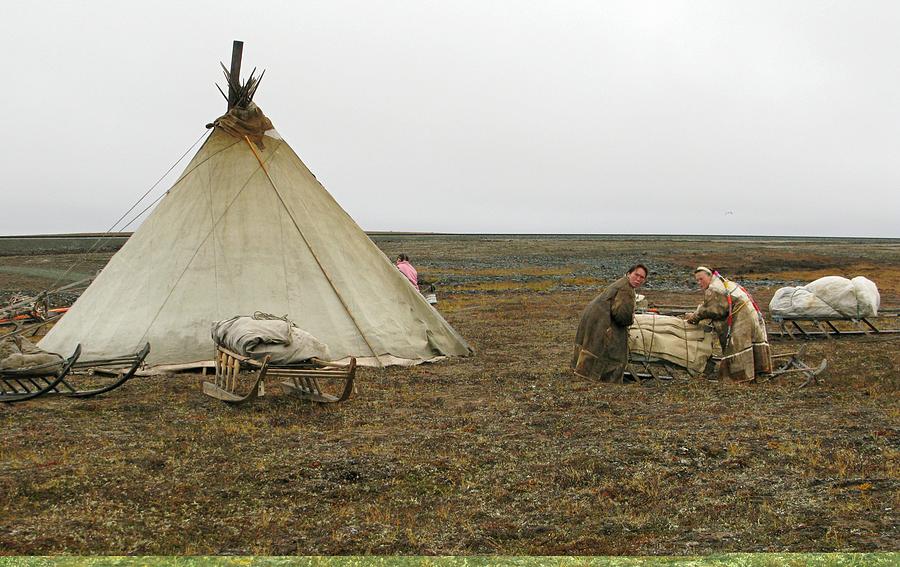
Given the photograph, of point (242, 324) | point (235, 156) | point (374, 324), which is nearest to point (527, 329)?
point (374, 324)

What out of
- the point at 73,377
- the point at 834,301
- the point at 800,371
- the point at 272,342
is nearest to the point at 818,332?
the point at 834,301

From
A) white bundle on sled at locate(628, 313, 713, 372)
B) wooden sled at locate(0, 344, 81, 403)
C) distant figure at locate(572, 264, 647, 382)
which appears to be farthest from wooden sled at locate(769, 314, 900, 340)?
wooden sled at locate(0, 344, 81, 403)

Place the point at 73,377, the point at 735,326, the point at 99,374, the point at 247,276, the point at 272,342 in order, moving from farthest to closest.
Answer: the point at 247,276
the point at 99,374
the point at 73,377
the point at 735,326
the point at 272,342

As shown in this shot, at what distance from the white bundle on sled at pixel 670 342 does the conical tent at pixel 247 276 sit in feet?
11.5

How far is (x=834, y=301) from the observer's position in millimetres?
14594

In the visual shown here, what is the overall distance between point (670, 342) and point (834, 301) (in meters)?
6.00

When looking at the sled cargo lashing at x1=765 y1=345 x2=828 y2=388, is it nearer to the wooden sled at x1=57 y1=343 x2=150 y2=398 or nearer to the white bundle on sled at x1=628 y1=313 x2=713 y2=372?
the white bundle on sled at x1=628 y1=313 x2=713 y2=372

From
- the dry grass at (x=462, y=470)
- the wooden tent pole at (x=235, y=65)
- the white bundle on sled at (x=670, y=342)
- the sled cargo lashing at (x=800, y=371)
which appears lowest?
the dry grass at (x=462, y=470)

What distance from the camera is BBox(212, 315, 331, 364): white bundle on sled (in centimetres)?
899

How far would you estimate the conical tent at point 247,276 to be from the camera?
11.4 m

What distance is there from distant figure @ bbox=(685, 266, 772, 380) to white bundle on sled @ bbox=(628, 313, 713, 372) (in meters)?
0.24

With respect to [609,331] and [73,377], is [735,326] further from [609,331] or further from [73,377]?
[73,377]

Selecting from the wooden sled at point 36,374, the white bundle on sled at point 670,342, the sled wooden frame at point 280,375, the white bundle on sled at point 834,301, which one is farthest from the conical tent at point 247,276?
the white bundle on sled at point 834,301

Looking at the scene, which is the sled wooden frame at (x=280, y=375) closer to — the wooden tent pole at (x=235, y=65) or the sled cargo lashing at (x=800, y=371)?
the wooden tent pole at (x=235, y=65)
